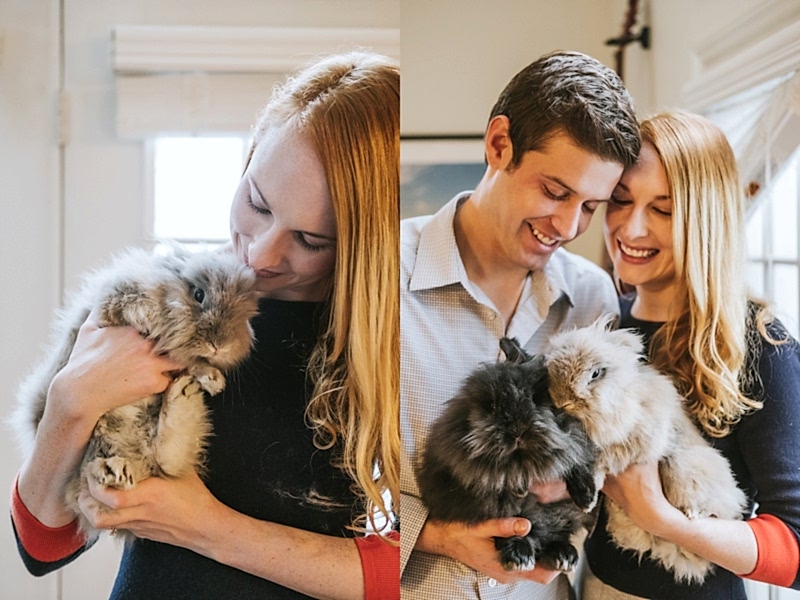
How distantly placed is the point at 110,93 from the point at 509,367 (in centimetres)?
80

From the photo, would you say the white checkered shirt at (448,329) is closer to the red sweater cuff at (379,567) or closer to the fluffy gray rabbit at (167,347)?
the red sweater cuff at (379,567)

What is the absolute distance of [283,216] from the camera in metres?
1.11

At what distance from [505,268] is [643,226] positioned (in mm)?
236

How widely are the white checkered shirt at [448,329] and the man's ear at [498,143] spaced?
0.28 ft

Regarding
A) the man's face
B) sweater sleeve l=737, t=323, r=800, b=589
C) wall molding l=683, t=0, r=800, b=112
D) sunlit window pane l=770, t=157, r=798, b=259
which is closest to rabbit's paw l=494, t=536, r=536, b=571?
sweater sleeve l=737, t=323, r=800, b=589

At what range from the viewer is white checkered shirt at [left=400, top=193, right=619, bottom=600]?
1179mm

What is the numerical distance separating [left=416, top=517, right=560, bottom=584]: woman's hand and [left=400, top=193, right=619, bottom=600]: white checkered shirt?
0.02m

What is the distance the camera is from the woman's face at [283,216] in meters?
1.10

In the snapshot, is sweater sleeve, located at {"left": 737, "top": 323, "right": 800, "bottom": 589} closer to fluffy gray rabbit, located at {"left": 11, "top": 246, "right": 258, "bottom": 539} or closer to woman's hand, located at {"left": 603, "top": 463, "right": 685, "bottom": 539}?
woman's hand, located at {"left": 603, "top": 463, "right": 685, "bottom": 539}

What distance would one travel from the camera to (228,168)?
1.14 m

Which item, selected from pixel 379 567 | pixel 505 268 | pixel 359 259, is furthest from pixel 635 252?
pixel 379 567

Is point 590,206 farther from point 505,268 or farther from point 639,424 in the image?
point 639,424

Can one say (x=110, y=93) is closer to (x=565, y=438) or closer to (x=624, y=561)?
(x=565, y=438)

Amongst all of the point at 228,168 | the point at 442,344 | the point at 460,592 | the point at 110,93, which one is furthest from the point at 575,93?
the point at 460,592
